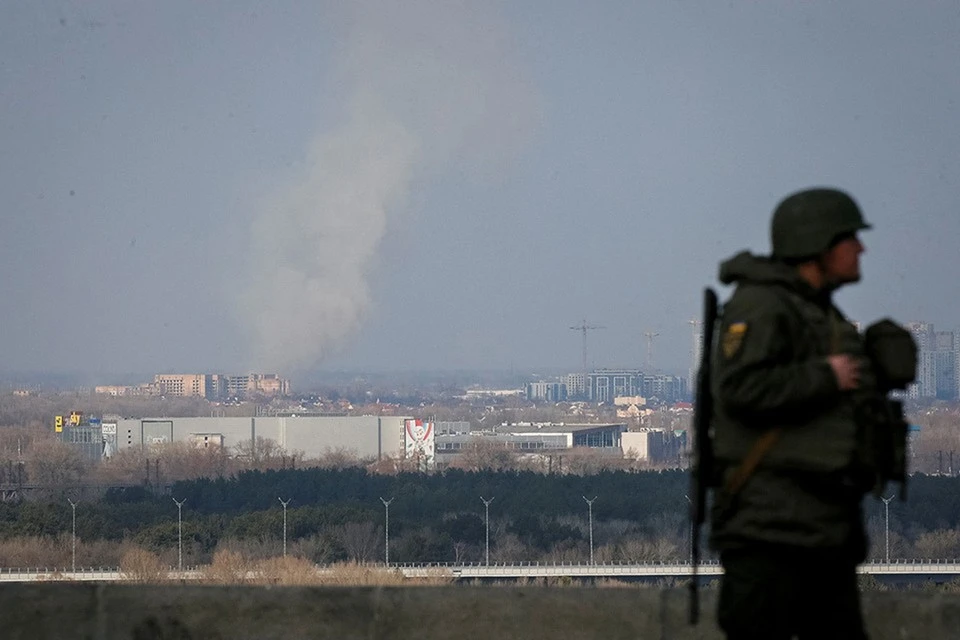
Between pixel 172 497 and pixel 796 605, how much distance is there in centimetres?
12961

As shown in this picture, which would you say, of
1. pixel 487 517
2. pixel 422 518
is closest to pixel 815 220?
pixel 487 517

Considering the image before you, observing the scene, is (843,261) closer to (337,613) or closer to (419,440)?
(337,613)

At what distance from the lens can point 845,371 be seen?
14.9ft

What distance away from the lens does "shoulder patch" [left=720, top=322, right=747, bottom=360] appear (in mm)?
4527

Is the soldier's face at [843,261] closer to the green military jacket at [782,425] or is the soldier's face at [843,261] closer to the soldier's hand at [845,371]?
the green military jacket at [782,425]

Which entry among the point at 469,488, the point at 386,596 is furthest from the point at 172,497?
the point at 386,596

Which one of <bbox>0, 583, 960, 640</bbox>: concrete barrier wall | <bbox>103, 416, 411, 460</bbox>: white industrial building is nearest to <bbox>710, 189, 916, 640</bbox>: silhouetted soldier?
<bbox>0, 583, 960, 640</bbox>: concrete barrier wall

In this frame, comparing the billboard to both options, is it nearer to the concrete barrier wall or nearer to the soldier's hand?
the concrete barrier wall

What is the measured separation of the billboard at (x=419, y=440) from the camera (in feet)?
598

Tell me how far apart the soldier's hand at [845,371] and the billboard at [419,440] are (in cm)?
17454

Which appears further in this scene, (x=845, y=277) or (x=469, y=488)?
(x=469, y=488)

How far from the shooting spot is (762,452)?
14.9 ft

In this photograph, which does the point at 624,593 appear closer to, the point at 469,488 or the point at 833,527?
the point at 833,527

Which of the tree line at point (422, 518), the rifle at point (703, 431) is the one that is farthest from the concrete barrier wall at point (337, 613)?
the tree line at point (422, 518)
